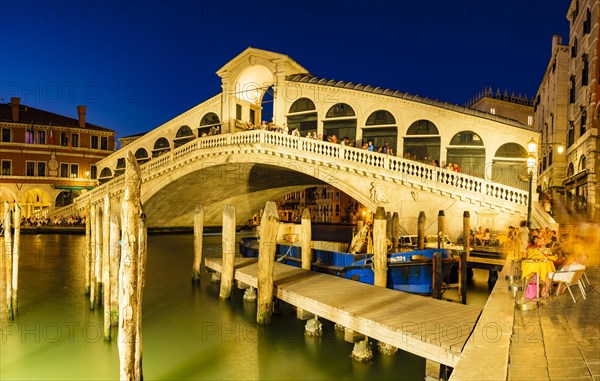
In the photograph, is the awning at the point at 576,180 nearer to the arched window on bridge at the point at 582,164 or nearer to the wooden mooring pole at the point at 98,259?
the arched window on bridge at the point at 582,164

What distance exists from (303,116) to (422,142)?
4524 mm

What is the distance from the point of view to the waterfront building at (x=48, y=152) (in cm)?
2255

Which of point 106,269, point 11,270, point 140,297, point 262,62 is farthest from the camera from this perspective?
point 262,62

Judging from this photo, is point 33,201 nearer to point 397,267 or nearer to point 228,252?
point 228,252

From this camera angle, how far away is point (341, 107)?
15.5m

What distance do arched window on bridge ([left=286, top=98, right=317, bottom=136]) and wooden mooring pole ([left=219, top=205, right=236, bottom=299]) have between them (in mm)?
9147

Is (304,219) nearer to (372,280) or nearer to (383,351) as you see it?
(372,280)

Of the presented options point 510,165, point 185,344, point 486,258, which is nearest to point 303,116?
point 510,165

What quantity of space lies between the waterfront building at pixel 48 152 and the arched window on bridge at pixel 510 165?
65.1 feet

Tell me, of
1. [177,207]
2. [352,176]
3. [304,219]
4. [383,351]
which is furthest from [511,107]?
[383,351]

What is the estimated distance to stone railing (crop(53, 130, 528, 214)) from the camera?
33.6 ft

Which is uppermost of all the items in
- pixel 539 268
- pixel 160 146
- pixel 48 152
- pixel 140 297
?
pixel 160 146

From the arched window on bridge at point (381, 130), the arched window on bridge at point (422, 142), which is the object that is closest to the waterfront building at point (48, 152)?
the arched window on bridge at point (381, 130)

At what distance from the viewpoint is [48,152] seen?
2314 centimetres
